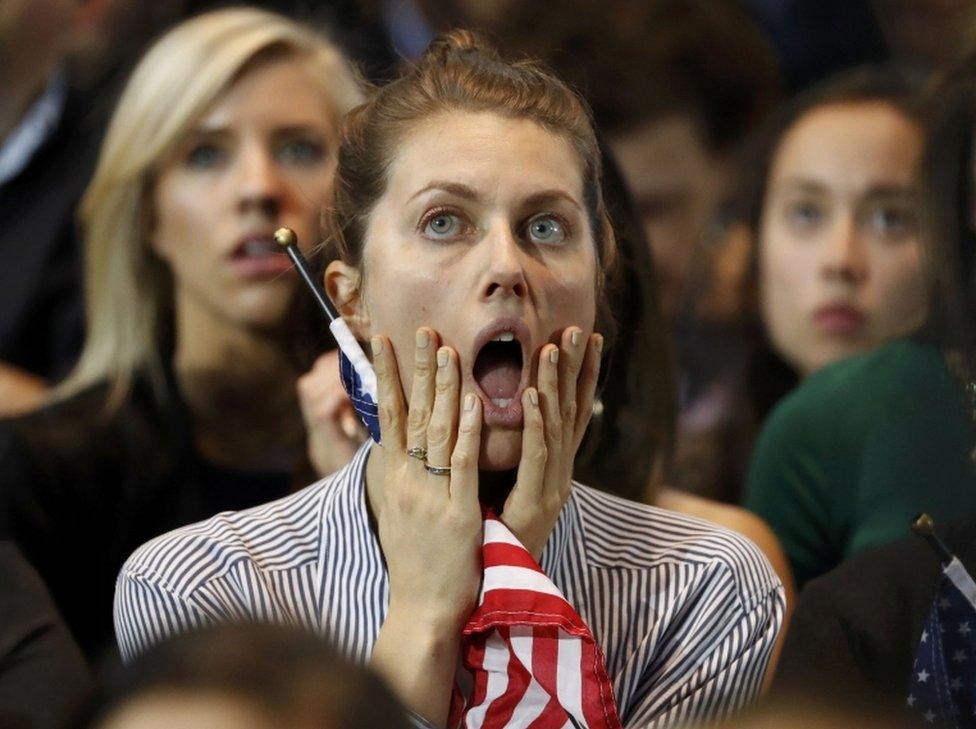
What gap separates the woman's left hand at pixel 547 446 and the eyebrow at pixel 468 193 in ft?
0.44

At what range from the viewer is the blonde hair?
9.07ft

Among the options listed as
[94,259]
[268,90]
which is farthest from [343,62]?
[94,259]

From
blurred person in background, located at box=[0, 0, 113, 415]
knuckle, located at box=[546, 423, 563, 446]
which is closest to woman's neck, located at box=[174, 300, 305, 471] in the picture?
blurred person in background, located at box=[0, 0, 113, 415]

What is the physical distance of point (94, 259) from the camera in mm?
2898

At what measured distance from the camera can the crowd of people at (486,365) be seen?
1.64 m

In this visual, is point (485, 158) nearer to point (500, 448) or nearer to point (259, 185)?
point (500, 448)

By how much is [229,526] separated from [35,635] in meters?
0.28

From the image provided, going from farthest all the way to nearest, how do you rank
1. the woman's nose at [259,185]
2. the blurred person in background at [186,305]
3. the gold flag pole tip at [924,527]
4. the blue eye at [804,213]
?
the blue eye at [804,213] < the woman's nose at [259,185] < the blurred person in background at [186,305] < the gold flag pole tip at [924,527]

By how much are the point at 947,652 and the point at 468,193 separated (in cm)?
67

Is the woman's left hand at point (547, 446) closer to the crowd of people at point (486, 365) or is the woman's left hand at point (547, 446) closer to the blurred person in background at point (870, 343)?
the crowd of people at point (486, 365)

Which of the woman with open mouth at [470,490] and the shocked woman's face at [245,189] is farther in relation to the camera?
the shocked woman's face at [245,189]

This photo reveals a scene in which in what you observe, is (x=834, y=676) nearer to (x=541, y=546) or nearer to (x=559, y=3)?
(x=541, y=546)

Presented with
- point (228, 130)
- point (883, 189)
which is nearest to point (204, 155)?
point (228, 130)

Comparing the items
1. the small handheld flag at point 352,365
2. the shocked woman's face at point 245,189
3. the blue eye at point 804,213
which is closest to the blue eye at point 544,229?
the small handheld flag at point 352,365
